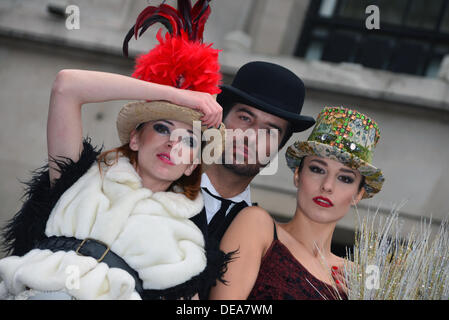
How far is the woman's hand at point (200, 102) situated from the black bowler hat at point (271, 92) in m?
0.55

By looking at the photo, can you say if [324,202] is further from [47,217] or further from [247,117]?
[47,217]

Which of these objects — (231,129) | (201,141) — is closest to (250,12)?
(231,129)

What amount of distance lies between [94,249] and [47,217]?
348mm

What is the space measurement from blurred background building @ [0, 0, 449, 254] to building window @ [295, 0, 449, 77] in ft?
0.04

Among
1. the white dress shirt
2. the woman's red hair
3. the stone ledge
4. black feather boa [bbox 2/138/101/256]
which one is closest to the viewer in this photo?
black feather boa [bbox 2/138/101/256]

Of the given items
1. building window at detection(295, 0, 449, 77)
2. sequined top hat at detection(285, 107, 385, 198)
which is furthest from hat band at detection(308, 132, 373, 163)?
building window at detection(295, 0, 449, 77)

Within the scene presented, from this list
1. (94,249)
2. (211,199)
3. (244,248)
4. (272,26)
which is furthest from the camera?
(272,26)

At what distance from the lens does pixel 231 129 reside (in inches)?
102

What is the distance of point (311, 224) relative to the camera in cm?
246

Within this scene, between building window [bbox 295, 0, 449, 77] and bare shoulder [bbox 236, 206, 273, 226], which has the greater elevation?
building window [bbox 295, 0, 449, 77]

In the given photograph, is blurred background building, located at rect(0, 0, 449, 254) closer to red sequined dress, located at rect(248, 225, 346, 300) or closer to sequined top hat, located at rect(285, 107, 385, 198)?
sequined top hat, located at rect(285, 107, 385, 198)

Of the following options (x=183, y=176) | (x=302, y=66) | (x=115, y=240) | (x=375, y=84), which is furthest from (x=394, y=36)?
(x=115, y=240)

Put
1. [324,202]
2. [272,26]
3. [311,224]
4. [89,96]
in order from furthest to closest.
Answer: [272,26] → [311,224] → [324,202] → [89,96]

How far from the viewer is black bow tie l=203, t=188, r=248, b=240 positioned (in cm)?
238
